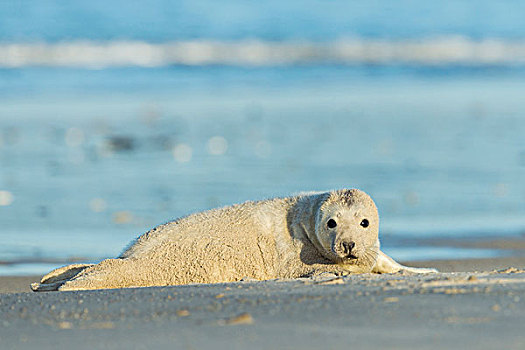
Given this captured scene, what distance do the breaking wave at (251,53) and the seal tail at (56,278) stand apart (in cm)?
1441

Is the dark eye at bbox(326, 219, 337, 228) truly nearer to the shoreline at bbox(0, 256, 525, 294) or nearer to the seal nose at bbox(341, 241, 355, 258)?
the seal nose at bbox(341, 241, 355, 258)

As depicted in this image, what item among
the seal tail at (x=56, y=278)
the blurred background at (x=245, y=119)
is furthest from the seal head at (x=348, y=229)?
the blurred background at (x=245, y=119)

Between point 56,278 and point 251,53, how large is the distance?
16.4m

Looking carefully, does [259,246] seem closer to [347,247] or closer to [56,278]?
[347,247]

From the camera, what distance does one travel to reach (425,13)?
2783cm

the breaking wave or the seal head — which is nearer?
A: the seal head

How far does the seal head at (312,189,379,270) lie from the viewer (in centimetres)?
544

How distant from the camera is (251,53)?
21422mm

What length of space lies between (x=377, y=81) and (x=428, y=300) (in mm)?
14246

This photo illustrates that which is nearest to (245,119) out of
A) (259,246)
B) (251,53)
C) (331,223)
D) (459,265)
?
(459,265)

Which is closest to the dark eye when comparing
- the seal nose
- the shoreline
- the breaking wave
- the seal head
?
the seal head

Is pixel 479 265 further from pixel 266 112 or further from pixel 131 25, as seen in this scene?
pixel 131 25

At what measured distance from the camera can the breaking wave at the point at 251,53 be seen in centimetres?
2027

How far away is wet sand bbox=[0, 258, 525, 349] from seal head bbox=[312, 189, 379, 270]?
18.4 inches
